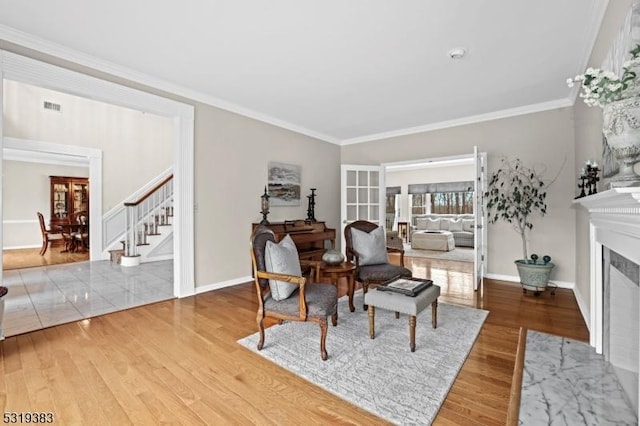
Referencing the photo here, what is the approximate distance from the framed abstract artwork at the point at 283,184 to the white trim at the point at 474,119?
6.06 feet

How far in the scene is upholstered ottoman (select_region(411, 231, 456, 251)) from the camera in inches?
311

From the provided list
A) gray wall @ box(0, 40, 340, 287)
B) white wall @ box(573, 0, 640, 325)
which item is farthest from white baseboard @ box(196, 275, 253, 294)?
white wall @ box(573, 0, 640, 325)

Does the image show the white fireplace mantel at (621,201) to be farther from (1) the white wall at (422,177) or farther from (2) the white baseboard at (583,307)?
(1) the white wall at (422,177)

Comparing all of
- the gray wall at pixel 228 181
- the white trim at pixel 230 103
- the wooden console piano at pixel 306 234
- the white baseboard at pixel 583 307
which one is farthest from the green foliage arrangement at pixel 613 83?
the gray wall at pixel 228 181

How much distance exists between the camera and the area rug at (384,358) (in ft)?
5.93

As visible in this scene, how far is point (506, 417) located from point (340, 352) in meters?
1.15

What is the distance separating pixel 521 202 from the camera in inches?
175

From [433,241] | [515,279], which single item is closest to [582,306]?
[515,279]

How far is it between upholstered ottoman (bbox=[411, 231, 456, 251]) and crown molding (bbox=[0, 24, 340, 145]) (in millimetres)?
5406

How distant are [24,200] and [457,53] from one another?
11.1m

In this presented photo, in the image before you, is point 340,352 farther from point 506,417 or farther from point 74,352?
point 74,352

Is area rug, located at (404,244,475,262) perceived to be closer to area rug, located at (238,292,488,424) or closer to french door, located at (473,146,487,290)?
french door, located at (473,146,487,290)

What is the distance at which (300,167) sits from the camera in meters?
5.74

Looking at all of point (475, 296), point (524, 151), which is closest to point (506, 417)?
point (475, 296)
